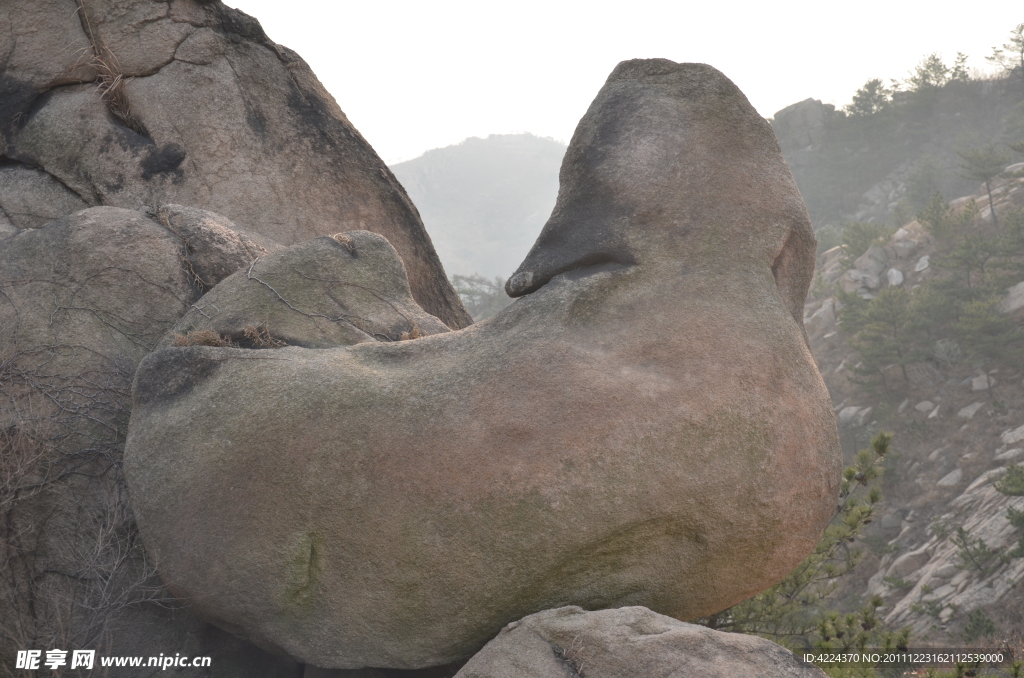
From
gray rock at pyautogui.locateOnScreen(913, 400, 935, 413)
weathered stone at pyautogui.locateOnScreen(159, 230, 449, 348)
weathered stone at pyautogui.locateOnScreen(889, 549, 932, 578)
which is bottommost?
weathered stone at pyautogui.locateOnScreen(889, 549, 932, 578)

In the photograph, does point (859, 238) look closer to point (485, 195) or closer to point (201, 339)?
point (201, 339)

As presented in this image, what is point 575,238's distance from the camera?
536cm

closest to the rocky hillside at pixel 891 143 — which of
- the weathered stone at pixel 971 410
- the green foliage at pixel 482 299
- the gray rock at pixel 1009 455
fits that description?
the weathered stone at pixel 971 410

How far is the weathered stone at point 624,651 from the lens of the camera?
373 cm

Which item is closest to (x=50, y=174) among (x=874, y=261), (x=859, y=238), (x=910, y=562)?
(x=910, y=562)

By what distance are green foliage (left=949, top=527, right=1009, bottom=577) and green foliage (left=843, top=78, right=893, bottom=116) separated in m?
33.1

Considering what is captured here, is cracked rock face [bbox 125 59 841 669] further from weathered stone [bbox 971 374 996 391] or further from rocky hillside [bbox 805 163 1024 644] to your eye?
weathered stone [bbox 971 374 996 391]

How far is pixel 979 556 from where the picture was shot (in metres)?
17.0

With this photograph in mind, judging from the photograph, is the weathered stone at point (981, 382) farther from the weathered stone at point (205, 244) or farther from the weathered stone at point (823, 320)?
the weathered stone at point (205, 244)

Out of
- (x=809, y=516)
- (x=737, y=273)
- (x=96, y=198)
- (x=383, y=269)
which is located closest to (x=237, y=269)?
(x=383, y=269)

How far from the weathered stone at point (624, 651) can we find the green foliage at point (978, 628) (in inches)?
522

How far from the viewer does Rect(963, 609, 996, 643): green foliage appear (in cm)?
1459

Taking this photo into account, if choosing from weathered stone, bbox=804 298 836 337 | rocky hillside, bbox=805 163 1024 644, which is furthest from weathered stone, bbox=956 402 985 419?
weathered stone, bbox=804 298 836 337

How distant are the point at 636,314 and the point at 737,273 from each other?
708 millimetres
